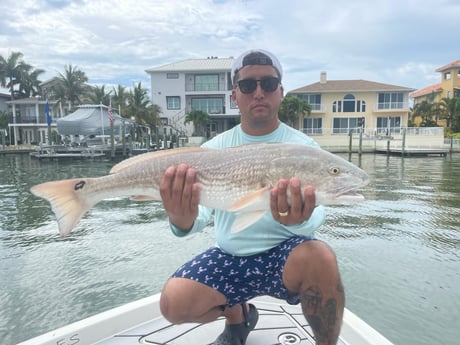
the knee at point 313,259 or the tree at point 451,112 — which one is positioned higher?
the tree at point 451,112

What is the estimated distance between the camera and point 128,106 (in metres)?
43.4

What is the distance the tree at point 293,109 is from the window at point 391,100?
31.6ft

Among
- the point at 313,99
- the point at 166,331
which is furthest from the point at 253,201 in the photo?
the point at 313,99

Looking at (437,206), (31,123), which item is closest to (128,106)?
(31,123)

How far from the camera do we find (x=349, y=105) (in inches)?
1815

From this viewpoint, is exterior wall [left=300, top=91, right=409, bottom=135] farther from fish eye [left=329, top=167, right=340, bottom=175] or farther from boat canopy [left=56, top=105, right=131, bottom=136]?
fish eye [left=329, top=167, right=340, bottom=175]

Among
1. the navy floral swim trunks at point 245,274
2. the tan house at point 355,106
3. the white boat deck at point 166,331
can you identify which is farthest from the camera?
the tan house at point 355,106

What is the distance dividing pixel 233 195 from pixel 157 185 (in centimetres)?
51

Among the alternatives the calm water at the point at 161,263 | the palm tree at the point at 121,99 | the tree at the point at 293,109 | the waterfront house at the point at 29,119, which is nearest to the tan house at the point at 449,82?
the tree at the point at 293,109

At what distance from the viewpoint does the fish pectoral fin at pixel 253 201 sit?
2123 millimetres

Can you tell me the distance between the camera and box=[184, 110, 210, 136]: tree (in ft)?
137

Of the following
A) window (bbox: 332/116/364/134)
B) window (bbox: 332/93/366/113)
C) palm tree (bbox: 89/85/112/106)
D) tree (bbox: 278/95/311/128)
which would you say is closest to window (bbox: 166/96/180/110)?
palm tree (bbox: 89/85/112/106)

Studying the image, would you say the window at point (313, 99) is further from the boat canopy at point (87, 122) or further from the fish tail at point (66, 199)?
the fish tail at point (66, 199)

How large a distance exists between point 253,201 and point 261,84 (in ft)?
3.24
